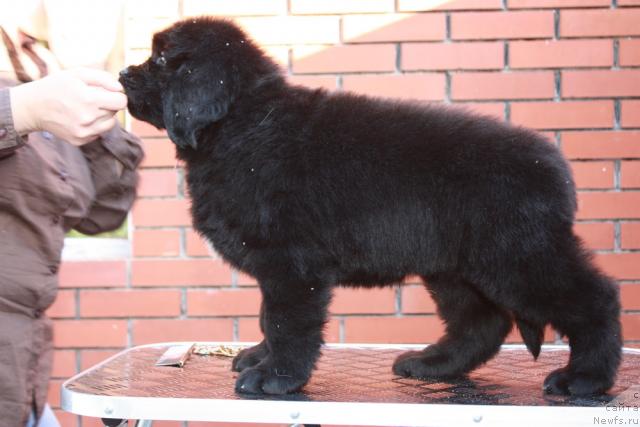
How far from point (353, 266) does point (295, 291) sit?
183mm

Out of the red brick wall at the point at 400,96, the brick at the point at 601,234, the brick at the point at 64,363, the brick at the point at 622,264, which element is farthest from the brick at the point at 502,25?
the brick at the point at 64,363

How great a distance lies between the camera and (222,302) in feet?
10.5

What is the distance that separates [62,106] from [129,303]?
1.79 metres

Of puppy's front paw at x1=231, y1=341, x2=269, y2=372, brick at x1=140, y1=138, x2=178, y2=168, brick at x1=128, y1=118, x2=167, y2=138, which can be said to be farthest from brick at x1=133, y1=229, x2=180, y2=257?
puppy's front paw at x1=231, y1=341, x2=269, y2=372

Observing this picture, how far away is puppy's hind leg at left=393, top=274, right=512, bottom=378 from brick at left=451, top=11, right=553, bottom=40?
1475 mm

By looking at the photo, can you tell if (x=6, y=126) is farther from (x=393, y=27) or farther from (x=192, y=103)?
(x=393, y=27)

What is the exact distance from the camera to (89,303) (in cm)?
321

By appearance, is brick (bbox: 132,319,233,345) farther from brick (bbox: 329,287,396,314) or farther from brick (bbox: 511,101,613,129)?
brick (bbox: 511,101,613,129)

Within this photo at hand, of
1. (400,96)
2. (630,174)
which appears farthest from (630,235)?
(400,96)

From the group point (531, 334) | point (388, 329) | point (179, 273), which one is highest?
point (531, 334)

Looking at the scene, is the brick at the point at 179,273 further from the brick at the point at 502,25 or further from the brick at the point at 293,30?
the brick at the point at 502,25

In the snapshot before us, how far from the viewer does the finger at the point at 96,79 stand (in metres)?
1.62

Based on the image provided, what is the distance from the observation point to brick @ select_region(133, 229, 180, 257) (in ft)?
10.5

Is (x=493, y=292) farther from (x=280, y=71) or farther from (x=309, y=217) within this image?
(x=280, y=71)
